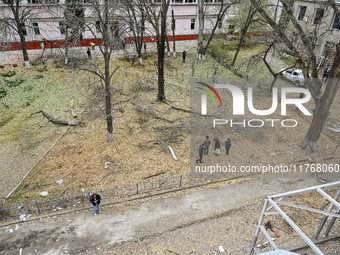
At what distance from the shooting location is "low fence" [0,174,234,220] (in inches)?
415

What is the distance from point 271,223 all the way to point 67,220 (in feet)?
27.0

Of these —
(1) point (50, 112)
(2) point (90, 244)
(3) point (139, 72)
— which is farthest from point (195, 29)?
(2) point (90, 244)

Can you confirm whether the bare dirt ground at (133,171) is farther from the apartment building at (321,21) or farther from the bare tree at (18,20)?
the apartment building at (321,21)

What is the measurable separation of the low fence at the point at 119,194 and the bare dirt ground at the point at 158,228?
50 centimetres

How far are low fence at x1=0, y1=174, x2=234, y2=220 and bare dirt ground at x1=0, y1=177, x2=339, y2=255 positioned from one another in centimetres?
50

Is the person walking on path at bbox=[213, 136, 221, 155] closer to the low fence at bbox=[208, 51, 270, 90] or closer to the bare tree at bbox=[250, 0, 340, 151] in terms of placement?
the bare tree at bbox=[250, 0, 340, 151]

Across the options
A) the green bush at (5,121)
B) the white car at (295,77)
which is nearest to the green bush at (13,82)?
the green bush at (5,121)

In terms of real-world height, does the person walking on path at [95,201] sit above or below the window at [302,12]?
below

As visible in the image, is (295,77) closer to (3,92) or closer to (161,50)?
(161,50)

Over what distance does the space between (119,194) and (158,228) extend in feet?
8.63

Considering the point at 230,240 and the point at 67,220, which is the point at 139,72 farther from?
the point at 230,240

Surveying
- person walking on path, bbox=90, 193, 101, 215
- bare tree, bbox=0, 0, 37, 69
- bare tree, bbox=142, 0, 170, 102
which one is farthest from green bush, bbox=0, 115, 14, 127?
person walking on path, bbox=90, 193, 101, 215

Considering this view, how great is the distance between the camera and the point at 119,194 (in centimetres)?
1121

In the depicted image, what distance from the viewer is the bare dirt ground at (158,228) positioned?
884 centimetres
